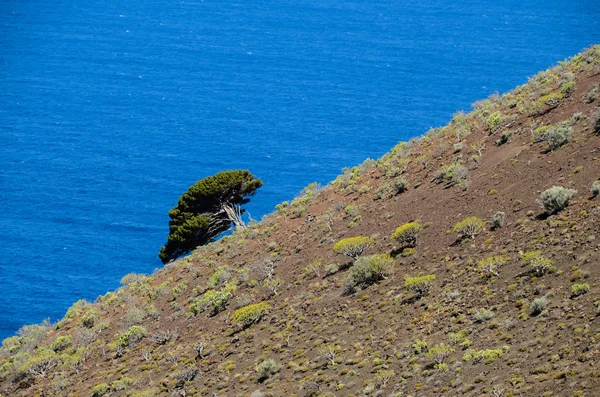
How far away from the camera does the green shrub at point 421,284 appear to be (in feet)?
94.3

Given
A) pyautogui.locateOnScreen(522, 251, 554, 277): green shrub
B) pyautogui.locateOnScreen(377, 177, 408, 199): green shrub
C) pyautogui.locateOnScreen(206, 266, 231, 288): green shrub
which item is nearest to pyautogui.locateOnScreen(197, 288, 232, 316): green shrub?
pyautogui.locateOnScreen(206, 266, 231, 288): green shrub

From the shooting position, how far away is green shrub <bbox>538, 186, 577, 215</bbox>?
2909 centimetres

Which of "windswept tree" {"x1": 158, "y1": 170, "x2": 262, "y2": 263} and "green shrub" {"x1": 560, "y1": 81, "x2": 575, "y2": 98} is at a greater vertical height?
"windswept tree" {"x1": 158, "y1": 170, "x2": 262, "y2": 263}

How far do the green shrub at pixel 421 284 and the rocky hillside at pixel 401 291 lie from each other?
64 mm

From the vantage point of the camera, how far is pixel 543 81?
146 ft

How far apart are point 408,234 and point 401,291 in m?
3.57

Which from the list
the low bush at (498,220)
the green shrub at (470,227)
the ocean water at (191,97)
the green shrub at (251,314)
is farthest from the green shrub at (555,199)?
the ocean water at (191,97)

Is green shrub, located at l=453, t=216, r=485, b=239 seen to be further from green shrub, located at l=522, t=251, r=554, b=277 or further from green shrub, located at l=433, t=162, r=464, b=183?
green shrub, located at l=433, t=162, r=464, b=183

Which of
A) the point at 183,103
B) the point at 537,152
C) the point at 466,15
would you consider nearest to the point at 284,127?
the point at 183,103

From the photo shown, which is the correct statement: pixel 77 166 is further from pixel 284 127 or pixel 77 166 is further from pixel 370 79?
pixel 370 79

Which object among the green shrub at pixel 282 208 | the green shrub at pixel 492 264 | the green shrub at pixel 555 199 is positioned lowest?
the green shrub at pixel 492 264

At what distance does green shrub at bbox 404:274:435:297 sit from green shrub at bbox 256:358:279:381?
5035 millimetres

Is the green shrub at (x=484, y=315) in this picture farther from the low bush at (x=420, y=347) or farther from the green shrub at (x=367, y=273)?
the green shrub at (x=367, y=273)

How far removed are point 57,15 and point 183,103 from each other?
188 ft
